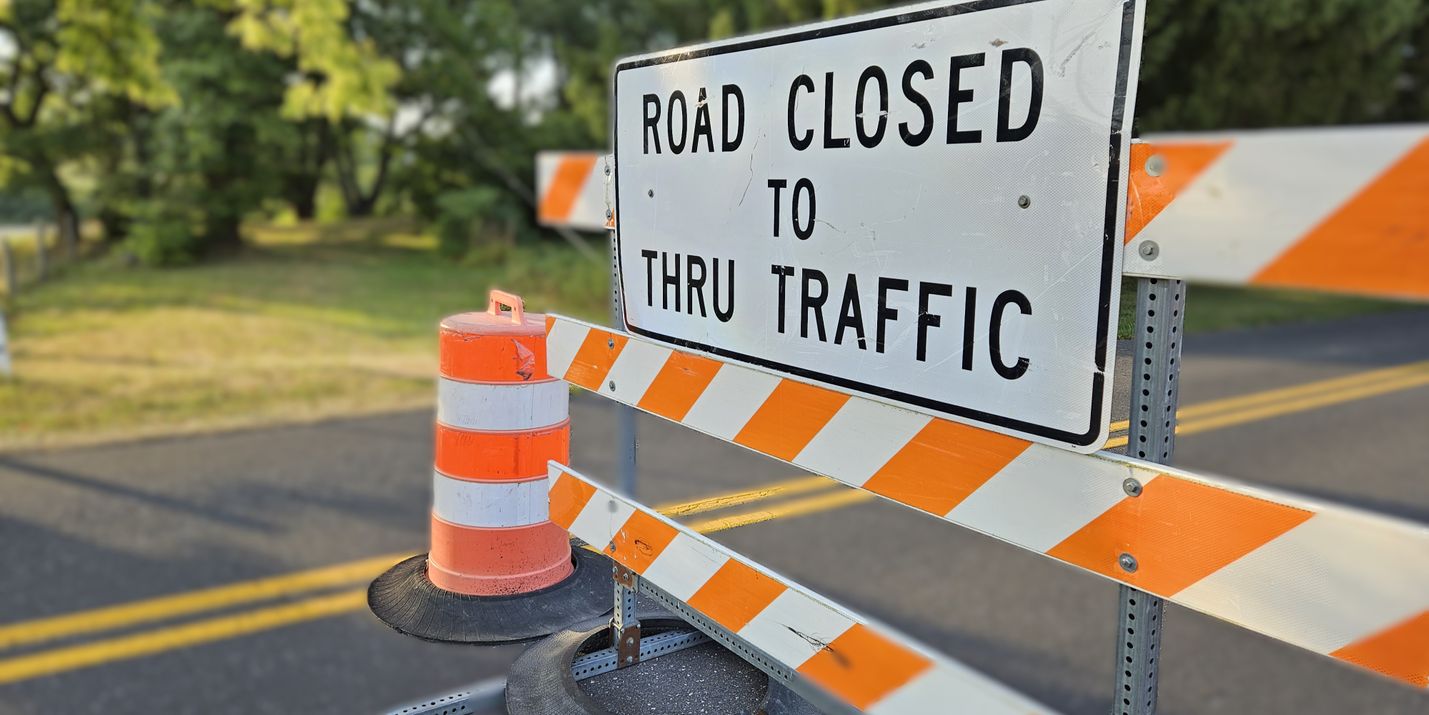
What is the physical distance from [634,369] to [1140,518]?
147 cm

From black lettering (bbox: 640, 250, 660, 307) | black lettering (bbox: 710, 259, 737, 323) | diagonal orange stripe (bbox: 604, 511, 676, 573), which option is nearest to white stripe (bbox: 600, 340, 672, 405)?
black lettering (bbox: 640, 250, 660, 307)

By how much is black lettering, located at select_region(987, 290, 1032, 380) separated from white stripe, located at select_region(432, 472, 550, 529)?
183 centimetres

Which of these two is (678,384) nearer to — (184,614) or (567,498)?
(567,498)

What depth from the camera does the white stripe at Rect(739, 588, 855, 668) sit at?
208 centimetres

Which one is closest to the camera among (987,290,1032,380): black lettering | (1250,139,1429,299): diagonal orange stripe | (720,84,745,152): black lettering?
(1250,139,1429,299): diagonal orange stripe

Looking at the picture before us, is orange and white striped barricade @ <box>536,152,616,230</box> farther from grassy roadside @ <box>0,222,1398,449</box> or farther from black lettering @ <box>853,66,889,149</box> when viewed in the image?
grassy roadside @ <box>0,222,1398,449</box>

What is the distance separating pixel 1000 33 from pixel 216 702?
4134 millimetres

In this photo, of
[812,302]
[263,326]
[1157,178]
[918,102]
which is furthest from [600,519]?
[263,326]

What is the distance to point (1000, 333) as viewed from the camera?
5.98ft

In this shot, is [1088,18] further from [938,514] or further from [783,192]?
[938,514]

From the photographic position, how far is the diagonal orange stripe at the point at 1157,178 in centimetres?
156

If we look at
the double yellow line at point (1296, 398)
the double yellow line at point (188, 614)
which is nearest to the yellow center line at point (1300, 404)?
the double yellow line at point (1296, 398)

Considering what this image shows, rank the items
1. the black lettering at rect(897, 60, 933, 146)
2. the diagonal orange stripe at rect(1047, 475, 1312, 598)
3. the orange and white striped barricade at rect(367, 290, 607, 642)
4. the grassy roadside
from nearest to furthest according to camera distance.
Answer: the diagonal orange stripe at rect(1047, 475, 1312, 598) → the black lettering at rect(897, 60, 933, 146) → the orange and white striped barricade at rect(367, 290, 607, 642) → the grassy roadside

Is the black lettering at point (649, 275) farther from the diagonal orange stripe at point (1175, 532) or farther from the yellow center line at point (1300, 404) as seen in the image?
the yellow center line at point (1300, 404)
